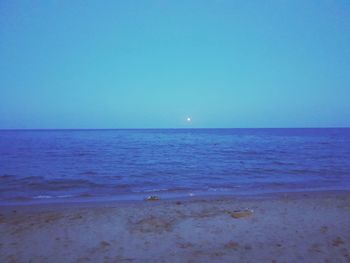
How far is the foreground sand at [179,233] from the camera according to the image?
16.4 ft

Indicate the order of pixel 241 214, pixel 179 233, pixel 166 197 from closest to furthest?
1. pixel 179 233
2. pixel 241 214
3. pixel 166 197

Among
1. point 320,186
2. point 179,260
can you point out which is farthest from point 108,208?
point 320,186

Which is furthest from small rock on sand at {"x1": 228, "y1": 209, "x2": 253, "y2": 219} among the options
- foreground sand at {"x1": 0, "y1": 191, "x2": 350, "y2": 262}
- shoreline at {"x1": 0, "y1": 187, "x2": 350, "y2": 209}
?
shoreline at {"x1": 0, "y1": 187, "x2": 350, "y2": 209}

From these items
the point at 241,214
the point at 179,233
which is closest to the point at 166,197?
the point at 241,214

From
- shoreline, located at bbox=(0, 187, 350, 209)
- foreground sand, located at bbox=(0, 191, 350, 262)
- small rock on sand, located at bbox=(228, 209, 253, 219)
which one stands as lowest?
shoreline, located at bbox=(0, 187, 350, 209)

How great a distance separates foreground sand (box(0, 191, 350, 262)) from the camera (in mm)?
4996

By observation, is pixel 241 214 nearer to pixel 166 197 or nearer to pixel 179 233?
pixel 179 233

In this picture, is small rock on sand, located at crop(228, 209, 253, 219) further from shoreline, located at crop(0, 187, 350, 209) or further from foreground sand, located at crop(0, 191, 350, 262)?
shoreline, located at crop(0, 187, 350, 209)

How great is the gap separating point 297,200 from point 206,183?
17.7ft

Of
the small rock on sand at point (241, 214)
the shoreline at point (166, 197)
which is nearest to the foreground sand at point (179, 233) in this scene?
the small rock on sand at point (241, 214)

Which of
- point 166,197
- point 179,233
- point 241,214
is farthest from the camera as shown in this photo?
point 166,197

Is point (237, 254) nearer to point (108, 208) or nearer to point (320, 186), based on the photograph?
point (108, 208)

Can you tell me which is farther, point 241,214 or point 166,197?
point 166,197

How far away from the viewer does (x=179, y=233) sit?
241 inches
